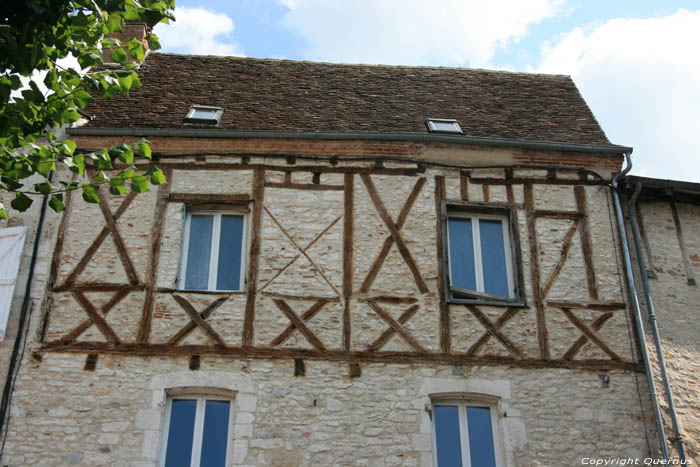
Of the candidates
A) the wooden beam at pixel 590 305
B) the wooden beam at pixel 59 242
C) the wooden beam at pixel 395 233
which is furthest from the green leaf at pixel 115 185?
the wooden beam at pixel 590 305

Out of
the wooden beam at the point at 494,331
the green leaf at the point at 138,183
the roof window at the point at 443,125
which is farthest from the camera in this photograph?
the roof window at the point at 443,125

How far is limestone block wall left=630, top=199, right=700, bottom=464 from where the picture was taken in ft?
24.8

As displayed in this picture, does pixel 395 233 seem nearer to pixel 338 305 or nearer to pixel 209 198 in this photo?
pixel 338 305

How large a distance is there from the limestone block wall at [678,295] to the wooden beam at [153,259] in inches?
186

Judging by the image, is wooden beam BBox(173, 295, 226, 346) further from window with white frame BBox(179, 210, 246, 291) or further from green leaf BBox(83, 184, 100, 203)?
green leaf BBox(83, 184, 100, 203)

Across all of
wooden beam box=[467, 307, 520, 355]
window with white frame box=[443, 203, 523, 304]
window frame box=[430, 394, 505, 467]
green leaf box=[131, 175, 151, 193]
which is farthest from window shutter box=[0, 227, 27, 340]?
wooden beam box=[467, 307, 520, 355]

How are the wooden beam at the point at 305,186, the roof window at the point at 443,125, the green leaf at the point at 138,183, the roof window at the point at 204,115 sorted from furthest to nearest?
the roof window at the point at 443,125
the roof window at the point at 204,115
the wooden beam at the point at 305,186
the green leaf at the point at 138,183

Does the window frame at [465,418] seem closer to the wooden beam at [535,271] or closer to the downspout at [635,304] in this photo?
the wooden beam at [535,271]

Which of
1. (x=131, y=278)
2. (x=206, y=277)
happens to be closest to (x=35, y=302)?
(x=131, y=278)

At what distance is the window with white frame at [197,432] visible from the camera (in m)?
6.91

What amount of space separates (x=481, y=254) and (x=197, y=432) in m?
3.27

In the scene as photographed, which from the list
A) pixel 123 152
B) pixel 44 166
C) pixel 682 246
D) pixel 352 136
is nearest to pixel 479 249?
pixel 352 136

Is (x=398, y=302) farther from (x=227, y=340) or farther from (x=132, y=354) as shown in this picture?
(x=132, y=354)

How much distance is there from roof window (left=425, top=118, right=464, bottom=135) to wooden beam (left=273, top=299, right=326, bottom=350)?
279cm
